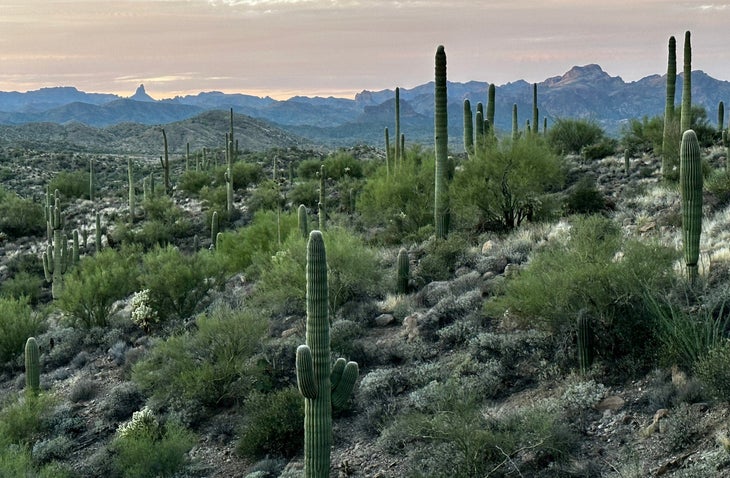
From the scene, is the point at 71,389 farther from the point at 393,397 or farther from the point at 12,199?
the point at 12,199

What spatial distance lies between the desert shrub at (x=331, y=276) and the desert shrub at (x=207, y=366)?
1.92 metres

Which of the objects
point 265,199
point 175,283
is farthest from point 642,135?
point 175,283

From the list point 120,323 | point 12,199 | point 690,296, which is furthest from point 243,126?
point 690,296

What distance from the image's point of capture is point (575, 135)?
39188 mm

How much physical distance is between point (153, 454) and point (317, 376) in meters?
3.56

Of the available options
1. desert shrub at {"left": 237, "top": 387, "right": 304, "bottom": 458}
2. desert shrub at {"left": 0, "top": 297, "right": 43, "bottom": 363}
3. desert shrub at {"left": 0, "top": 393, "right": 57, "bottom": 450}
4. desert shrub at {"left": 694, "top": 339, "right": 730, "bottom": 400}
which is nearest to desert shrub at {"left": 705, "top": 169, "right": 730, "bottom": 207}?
desert shrub at {"left": 694, "top": 339, "right": 730, "bottom": 400}

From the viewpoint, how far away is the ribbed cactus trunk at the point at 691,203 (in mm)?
11336

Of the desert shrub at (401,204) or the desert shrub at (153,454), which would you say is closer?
the desert shrub at (153,454)

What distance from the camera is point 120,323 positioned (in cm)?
1928

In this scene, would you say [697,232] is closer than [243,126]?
Yes

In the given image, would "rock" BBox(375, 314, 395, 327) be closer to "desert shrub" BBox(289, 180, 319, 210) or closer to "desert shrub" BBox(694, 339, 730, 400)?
"desert shrub" BBox(694, 339, 730, 400)

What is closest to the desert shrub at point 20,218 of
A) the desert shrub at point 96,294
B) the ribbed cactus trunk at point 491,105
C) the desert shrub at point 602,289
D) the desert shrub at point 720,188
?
the desert shrub at point 96,294

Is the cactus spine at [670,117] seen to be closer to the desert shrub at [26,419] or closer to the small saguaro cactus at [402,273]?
the small saguaro cactus at [402,273]

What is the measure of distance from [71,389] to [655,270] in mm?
11666
